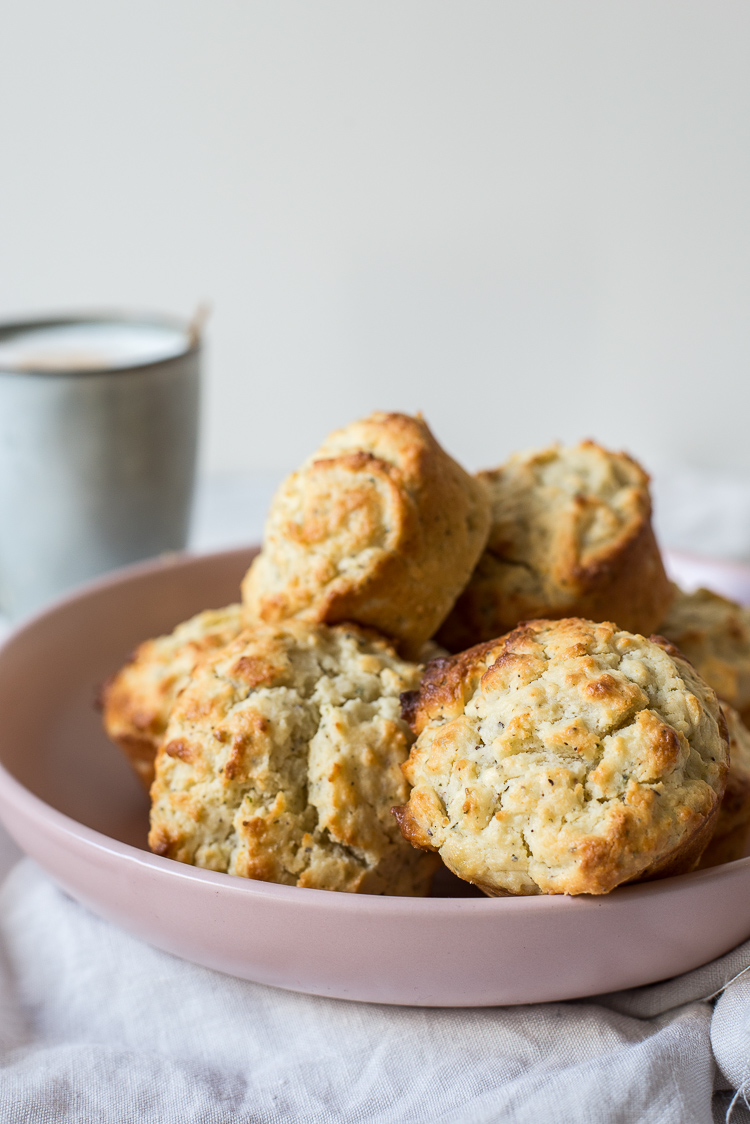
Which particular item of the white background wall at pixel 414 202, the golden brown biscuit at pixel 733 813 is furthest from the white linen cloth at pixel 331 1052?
the white background wall at pixel 414 202

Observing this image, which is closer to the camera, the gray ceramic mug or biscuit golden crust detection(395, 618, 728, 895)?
biscuit golden crust detection(395, 618, 728, 895)

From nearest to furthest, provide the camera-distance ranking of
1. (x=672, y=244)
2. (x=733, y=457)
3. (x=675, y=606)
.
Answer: (x=675, y=606)
(x=672, y=244)
(x=733, y=457)

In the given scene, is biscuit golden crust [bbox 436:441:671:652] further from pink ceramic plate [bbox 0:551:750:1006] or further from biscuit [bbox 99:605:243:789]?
pink ceramic plate [bbox 0:551:750:1006]

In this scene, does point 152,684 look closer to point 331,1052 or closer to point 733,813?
point 331,1052

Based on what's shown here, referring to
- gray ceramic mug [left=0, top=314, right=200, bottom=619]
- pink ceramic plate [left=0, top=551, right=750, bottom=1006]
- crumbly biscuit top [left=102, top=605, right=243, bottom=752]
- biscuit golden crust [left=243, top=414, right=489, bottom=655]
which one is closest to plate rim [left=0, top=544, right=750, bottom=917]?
pink ceramic plate [left=0, top=551, right=750, bottom=1006]

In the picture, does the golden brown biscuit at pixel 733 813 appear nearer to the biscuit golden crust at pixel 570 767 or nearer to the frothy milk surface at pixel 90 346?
the biscuit golden crust at pixel 570 767

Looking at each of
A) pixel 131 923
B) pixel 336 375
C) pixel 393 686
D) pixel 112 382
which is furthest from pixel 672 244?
pixel 131 923

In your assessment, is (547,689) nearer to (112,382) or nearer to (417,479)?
(417,479)
